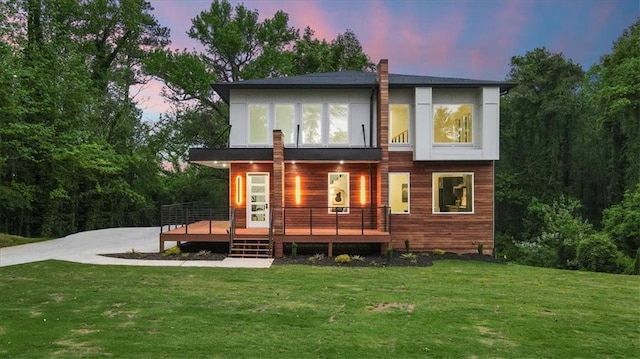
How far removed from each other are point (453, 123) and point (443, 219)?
365 cm

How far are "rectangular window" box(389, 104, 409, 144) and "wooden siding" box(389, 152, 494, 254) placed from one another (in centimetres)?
111

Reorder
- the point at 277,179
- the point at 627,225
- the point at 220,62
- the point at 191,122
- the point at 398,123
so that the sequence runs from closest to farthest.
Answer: the point at 277,179 < the point at 398,123 < the point at 627,225 < the point at 191,122 < the point at 220,62

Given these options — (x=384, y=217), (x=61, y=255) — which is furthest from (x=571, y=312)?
(x=61, y=255)

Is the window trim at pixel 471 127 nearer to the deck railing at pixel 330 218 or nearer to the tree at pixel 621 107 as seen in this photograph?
the deck railing at pixel 330 218

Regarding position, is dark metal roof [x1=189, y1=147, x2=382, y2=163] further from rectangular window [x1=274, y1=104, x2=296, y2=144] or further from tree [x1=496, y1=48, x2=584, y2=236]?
tree [x1=496, y1=48, x2=584, y2=236]

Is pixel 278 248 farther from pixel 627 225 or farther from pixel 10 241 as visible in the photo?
pixel 627 225

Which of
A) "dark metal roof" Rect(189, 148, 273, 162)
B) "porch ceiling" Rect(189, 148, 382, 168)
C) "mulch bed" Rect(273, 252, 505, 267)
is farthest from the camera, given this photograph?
"dark metal roof" Rect(189, 148, 273, 162)

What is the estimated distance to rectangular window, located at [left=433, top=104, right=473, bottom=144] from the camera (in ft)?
52.5

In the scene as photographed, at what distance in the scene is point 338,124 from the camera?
16344mm

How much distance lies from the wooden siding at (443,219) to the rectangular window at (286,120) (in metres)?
4.56

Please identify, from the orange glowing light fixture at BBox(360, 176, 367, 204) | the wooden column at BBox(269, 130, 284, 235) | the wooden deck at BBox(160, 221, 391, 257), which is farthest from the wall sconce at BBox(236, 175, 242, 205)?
the orange glowing light fixture at BBox(360, 176, 367, 204)

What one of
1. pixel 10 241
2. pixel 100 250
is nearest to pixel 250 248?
pixel 100 250

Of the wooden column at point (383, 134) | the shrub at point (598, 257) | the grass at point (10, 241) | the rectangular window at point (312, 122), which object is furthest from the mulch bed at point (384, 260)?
the grass at point (10, 241)

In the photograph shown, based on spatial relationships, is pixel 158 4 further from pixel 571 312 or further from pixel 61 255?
pixel 571 312
